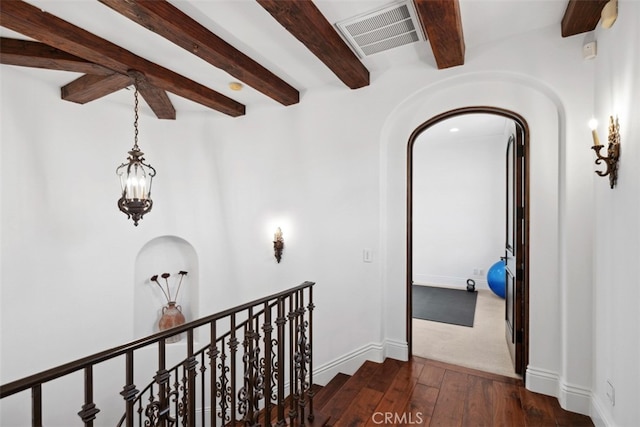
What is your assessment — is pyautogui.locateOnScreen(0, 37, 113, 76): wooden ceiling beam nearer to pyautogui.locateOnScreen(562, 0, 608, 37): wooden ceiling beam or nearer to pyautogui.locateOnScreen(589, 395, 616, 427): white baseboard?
pyautogui.locateOnScreen(562, 0, 608, 37): wooden ceiling beam

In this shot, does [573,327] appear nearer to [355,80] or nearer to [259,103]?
[355,80]

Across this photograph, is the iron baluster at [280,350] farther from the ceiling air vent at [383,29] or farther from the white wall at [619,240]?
the ceiling air vent at [383,29]

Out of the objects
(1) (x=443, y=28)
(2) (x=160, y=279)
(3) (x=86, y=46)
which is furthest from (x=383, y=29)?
(2) (x=160, y=279)

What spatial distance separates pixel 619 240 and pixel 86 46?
11.9 feet

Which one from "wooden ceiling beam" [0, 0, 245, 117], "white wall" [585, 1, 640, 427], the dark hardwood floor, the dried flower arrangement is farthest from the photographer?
the dried flower arrangement

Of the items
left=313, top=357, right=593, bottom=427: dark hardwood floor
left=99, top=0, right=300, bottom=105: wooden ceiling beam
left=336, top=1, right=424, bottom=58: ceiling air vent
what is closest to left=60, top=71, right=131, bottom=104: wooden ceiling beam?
left=99, top=0, right=300, bottom=105: wooden ceiling beam

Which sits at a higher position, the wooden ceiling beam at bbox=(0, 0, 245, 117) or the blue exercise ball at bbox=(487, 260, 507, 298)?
the wooden ceiling beam at bbox=(0, 0, 245, 117)

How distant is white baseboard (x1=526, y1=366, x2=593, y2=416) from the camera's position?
6.73ft

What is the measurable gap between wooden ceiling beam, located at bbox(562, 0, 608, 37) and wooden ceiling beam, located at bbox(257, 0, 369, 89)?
4.76ft

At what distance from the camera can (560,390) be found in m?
2.16

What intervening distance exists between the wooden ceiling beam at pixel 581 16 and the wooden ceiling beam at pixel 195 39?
7.54 feet

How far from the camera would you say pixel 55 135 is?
10.2 feet

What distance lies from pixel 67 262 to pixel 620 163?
15.2ft

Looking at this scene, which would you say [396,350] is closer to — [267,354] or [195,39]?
[267,354]
